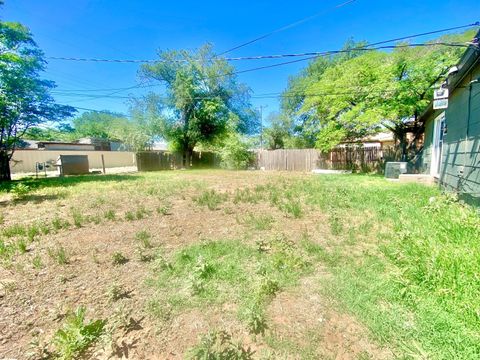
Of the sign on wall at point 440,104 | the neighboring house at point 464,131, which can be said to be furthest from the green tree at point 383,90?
the sign on wall at point 440,104

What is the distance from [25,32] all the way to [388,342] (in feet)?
52.5

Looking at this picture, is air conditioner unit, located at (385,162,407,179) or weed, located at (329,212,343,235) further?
air conditioner unit, located at (385,162,407,179)

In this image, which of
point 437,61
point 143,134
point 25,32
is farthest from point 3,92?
point 437,61

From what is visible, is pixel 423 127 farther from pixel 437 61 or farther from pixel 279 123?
pixel 279 123

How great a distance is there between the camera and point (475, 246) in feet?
7.57

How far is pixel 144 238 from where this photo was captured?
3.42 m

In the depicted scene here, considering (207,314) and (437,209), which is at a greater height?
(437,209)

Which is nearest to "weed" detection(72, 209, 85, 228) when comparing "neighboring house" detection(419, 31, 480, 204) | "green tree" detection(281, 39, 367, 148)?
"neighboring house" detection(419, 31, 480, 204)

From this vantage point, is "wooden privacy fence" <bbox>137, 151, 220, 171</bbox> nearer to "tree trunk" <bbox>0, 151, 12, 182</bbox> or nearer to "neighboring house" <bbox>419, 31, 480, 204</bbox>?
"tree trunk" <bbox>0, 151, 12, 182</bbox>

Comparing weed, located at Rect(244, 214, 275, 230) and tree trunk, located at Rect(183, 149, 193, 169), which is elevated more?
tree trunk, located at Rect(183, 149, 193, 169)

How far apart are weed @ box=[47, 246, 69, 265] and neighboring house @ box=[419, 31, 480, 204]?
21.5 ft

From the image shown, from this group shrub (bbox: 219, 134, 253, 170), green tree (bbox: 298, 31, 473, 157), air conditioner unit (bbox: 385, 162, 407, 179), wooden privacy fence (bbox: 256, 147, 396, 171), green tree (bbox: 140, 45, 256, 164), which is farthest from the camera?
shrub (bbox: 219, 134, 253, 170)

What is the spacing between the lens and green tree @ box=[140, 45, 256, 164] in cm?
1681

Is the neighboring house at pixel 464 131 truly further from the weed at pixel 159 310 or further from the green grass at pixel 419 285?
the weed at pixel 159 310
